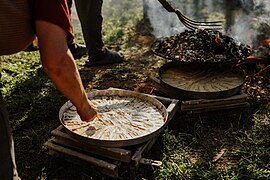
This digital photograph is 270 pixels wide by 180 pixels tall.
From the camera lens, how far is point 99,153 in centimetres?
368

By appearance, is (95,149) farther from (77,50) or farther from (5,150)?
(77,50)

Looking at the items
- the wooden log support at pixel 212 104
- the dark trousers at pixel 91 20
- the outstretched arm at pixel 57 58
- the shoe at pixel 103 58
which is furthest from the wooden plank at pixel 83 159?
the dark trousers at pixel 91 20

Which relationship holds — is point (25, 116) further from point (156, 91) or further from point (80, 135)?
point (156, 91)

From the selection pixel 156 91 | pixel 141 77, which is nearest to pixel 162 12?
pixel 141 77

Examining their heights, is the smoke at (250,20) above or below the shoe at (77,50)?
above

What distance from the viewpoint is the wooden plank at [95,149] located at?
3.55 meters

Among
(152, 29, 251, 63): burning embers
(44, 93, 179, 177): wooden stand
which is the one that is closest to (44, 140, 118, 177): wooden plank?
(44, 93, 179, 177): wooden stand

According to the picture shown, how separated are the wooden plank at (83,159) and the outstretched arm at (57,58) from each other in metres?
1.13

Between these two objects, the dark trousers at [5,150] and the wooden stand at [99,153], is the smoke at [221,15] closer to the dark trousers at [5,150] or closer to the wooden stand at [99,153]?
the wooden stand at [99,153]

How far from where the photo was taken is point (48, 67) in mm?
2492

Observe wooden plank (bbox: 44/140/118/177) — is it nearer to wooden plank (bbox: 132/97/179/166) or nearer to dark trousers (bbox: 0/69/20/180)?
wooden plank (bbox: 132/97/179/166)

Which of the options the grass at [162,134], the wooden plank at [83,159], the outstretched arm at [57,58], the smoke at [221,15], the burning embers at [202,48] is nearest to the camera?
the outstretched arm at [57,58]

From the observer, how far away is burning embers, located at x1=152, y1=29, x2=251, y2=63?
16.0 feet

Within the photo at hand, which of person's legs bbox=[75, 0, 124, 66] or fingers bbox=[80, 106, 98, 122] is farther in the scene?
person's legs bbox=[75, 0, 124, 66]
